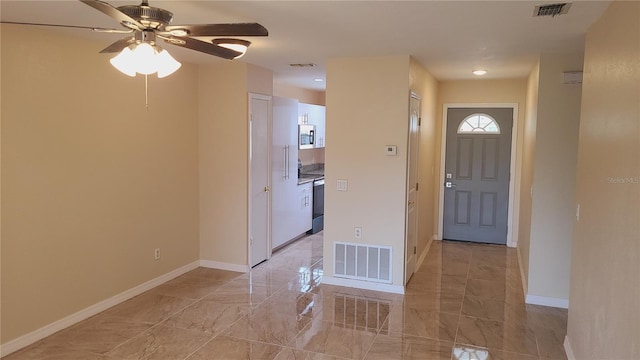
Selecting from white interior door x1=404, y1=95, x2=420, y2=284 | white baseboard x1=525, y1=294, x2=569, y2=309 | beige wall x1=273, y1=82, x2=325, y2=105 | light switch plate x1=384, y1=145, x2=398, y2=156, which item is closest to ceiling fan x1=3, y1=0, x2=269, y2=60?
light switch plate x1=384, y1=145, x2=398, y2=156

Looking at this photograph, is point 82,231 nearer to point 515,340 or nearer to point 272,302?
point 272,302

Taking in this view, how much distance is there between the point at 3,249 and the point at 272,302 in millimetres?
2269

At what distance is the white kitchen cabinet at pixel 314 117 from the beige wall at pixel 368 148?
2.39m

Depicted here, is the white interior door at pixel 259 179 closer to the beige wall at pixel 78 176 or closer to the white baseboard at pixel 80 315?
the beige wall at pixel 78 176

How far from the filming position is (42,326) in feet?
11.8

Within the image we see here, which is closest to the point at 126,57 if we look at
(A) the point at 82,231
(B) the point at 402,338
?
(A) the point at 82,231

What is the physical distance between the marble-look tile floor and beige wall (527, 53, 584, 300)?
388 mm

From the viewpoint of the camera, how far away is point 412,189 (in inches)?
202

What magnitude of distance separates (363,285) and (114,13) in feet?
12.2

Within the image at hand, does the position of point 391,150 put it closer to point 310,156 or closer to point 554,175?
point 554,175

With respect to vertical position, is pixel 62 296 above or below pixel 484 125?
below

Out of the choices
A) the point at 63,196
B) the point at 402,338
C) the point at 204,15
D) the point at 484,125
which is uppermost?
the point at 204,15

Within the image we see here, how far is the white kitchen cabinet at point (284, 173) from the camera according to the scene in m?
5.97

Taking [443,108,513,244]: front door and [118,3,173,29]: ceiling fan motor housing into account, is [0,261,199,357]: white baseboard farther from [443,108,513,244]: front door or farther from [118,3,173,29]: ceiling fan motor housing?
[443,108,513,244]: front door
